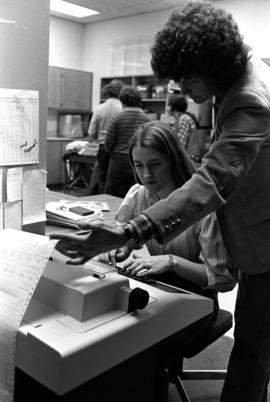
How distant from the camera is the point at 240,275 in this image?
120 cm

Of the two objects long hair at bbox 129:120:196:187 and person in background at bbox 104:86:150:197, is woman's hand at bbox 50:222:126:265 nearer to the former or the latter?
long hair at bbox 129:120:196:187

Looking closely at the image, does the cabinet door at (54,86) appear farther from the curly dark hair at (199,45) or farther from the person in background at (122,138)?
the curly dark hair at (199,45)

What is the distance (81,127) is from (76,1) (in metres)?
1.95

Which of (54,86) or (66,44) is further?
(66,44)

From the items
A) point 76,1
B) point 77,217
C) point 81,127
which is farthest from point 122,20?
point 77,217

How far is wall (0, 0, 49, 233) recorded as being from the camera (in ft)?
3.04

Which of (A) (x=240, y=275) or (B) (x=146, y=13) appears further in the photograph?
(B) (x=146, y=13)

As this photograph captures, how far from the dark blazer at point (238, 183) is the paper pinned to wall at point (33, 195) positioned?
39 cm

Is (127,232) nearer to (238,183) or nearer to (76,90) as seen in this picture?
(238,183)

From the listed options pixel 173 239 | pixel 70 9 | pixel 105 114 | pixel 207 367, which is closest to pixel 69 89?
pixel 70 9

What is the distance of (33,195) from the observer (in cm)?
107

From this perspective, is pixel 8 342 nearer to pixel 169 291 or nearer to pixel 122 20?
pixel 169 291

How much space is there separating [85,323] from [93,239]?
0.14 meters

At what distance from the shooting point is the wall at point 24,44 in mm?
925
